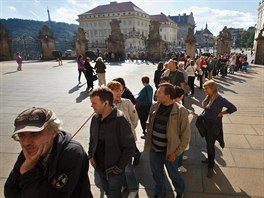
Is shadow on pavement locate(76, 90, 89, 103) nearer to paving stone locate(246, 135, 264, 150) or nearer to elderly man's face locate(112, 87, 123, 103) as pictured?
elderly man's face locate(112, 87, 123, 103)

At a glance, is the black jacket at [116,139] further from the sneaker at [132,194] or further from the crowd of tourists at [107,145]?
the sneaker at [132,194]

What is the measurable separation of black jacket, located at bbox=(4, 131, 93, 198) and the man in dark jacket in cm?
77

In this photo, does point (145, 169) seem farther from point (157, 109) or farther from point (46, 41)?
point (46, 41)

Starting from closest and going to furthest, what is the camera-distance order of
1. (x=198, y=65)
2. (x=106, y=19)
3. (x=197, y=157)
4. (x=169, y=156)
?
(x=169, y=156) < (x=197, y=157) < (x=198, y=65) < (x=106, y=19)

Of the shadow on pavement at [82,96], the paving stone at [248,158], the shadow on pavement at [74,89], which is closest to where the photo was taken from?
the paving stone at [248,158]

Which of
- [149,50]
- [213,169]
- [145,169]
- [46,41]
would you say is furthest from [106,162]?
[46,41]

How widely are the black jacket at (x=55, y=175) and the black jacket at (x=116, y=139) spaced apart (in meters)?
0.77

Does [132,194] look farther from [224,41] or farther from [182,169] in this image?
[224,41]

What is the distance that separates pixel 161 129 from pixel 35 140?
1886 mm

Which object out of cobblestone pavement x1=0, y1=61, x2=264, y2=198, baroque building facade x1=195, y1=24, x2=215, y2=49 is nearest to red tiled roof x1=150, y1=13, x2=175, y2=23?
baroque building facade x1=195, y1=24, x2=215, y2=49

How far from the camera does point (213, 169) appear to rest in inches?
162

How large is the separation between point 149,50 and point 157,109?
28.3 m

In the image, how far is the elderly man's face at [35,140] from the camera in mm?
1458

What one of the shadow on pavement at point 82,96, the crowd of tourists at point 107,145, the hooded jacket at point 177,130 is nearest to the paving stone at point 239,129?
the crowd of tourists at point 107,145
